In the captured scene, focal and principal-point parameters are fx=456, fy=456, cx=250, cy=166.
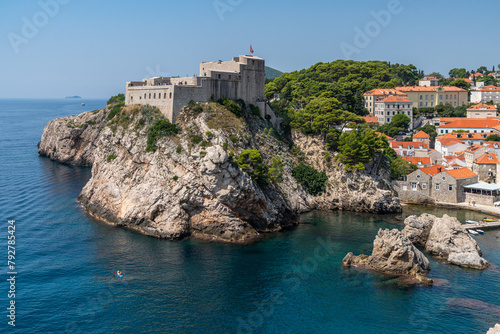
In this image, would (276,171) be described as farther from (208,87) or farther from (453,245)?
(453,245)

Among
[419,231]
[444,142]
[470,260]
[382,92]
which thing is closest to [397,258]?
[470,260]

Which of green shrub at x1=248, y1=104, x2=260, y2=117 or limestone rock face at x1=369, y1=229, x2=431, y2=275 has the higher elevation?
green shrub at x1=248, y1=104, x2=260, y2=117

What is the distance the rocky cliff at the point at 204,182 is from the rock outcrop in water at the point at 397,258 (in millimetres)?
14839

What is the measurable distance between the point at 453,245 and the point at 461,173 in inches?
1026

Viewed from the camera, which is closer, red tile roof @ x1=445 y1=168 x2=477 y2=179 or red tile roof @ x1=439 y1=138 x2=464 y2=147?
red tile roof @ x1=445 y1=168 x2=477 y2=179

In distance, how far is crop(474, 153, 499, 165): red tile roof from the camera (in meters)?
74.6

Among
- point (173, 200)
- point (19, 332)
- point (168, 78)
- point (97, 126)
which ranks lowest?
point (19, 332)

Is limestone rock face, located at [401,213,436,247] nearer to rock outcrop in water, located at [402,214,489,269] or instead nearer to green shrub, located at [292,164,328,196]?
rock outcrop in water, located at [402,214,489,269]

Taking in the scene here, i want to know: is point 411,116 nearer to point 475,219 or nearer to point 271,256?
point 475,219

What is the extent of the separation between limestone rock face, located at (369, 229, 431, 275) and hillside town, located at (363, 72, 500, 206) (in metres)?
27.3

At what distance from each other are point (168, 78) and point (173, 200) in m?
25.0

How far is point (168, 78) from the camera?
71.6 m

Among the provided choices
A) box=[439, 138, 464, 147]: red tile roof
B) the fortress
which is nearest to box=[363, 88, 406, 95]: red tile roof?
box=[439, 138, 464, 147]: red tile roof

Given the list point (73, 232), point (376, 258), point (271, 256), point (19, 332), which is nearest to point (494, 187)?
point (376, 258)
